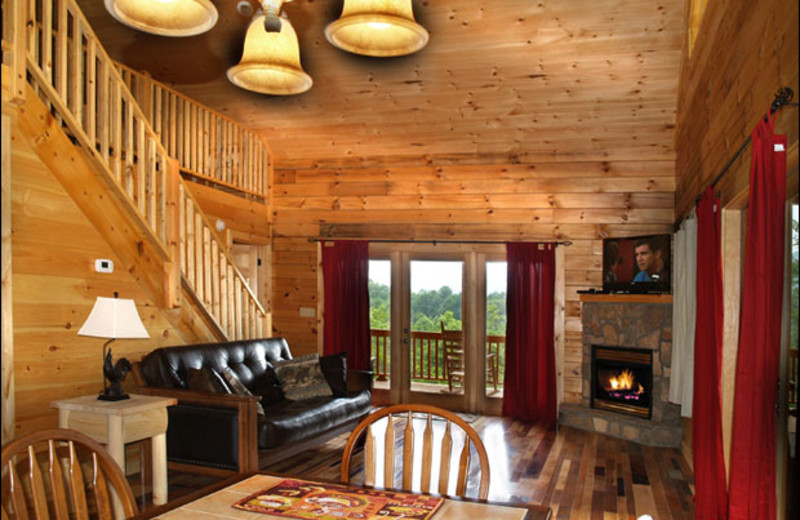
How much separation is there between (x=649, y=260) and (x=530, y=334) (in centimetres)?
150

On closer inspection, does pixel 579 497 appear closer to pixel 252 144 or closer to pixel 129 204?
pixel 129 204

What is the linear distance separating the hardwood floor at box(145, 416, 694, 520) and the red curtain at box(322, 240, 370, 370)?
1.85 m

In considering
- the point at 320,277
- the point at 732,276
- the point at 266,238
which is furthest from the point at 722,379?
the point at 266,238

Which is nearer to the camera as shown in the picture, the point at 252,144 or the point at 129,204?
the point at 129,204

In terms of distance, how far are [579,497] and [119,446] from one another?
3044mm

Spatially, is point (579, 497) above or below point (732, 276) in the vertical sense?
below

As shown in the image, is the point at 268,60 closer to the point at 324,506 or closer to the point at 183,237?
the point at 324,506

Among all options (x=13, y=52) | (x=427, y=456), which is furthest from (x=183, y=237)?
(x=427, y=456)

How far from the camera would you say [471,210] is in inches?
310

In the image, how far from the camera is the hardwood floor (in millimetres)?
4574

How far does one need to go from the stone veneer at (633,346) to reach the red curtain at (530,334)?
352mm

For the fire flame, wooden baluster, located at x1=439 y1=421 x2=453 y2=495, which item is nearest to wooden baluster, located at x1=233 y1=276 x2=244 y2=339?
the fire flame

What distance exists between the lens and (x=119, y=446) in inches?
156

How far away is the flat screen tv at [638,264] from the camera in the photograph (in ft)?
22.1
